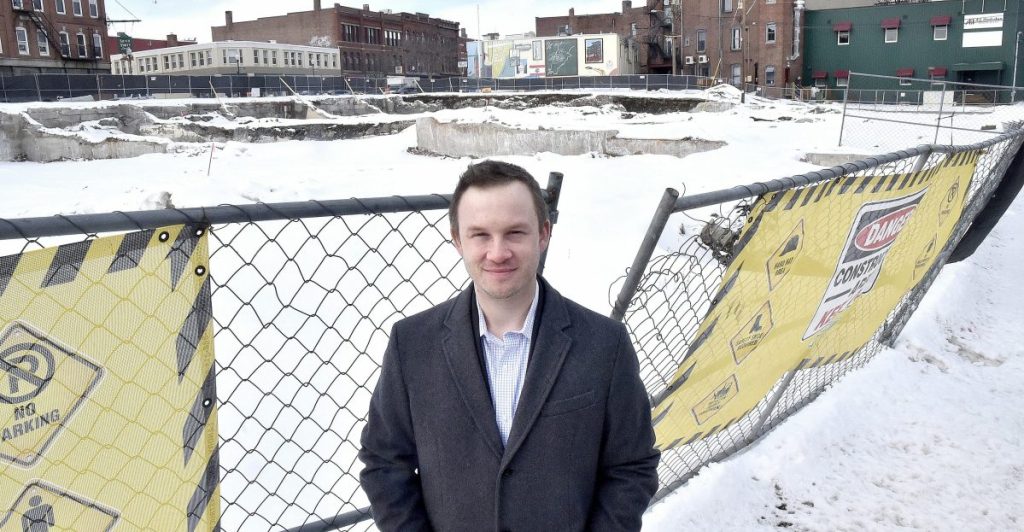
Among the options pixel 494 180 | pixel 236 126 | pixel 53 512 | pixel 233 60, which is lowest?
pixel 53 512

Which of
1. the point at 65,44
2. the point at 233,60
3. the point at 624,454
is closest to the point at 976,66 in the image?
the point at 624,454

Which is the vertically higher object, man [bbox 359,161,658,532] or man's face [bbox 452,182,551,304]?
man's face [bbox 452,182,551,304]

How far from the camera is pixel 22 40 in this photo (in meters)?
52.4

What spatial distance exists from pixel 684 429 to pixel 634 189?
909 centimetres

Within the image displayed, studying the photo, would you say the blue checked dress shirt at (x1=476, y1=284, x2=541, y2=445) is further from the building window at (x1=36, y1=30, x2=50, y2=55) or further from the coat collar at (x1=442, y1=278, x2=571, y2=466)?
the building window at (x1=36, y1=30, x2=50, y2=55)

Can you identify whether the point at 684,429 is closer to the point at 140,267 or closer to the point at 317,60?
the point at 140,267

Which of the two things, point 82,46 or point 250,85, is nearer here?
point 250,85

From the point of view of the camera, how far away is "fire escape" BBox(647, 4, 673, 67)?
64312mm

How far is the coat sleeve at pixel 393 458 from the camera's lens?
6.50 ft

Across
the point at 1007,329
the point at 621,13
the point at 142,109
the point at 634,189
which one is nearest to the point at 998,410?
the point at 1007,329

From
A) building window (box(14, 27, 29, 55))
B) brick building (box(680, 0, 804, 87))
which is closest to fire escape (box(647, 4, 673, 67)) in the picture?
brick building (box(680, 0, 804, 87))

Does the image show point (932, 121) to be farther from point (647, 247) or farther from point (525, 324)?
point (525, 324)

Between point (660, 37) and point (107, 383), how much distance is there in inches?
2651

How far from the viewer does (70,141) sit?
92.4 feet
